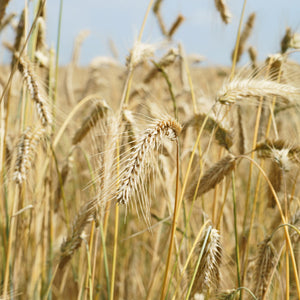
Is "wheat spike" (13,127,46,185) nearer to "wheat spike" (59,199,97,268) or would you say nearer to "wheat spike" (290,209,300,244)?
"wheat spike" (59,199,97,268)

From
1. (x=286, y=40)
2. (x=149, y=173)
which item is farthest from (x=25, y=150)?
(x=286, y=40)

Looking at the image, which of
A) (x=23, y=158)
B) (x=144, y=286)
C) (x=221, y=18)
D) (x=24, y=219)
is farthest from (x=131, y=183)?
(x=144, y=286)

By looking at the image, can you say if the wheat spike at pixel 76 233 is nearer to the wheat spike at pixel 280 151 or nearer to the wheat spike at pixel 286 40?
the wheat spike at pixel 280 151

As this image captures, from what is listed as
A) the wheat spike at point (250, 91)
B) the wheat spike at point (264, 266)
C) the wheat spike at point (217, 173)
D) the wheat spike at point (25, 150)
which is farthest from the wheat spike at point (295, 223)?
the wheat spike at point (25, 150)

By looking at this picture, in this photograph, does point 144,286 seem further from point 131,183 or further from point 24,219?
point 131,183

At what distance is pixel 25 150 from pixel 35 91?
0.20 meters

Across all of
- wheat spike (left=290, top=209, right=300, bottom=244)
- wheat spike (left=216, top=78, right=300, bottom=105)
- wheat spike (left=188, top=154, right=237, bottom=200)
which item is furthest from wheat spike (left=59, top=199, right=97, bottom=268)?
wheat spike (left=290, top=209, right=300, bottom=244)

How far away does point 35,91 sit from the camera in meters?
1.30

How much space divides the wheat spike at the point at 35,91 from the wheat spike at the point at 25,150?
0.15ft

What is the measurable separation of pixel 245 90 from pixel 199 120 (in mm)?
312

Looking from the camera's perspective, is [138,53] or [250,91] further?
[138,53]

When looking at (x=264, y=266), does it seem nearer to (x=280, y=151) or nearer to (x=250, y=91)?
(x=280, y=151)

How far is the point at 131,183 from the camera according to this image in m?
0.84

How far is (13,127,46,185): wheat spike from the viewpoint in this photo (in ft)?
3.89
